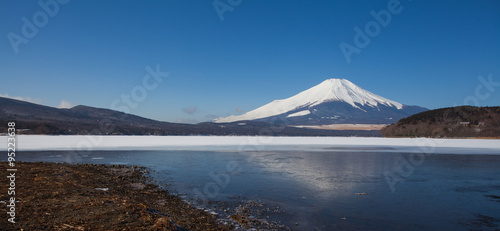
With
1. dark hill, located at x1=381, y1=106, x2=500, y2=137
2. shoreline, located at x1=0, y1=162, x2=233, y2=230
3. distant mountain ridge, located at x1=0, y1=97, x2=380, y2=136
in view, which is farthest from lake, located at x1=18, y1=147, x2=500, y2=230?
distant mountain ridge, located at x1=0, y1=97, x2=380, y2=136

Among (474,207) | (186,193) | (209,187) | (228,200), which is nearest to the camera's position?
(474,207)

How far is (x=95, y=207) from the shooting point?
5809 millimetres

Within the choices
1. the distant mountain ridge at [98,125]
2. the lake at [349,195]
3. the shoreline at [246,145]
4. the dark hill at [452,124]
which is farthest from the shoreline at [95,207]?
the distant mountain ridge at [98,125]

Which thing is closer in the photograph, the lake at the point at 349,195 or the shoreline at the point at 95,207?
the shoreline at the point at 95,207

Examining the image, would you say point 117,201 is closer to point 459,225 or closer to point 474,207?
point 459,225

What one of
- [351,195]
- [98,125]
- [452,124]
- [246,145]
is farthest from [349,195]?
[98,125]

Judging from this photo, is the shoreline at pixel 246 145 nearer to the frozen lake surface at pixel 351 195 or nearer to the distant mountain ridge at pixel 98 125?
the frozen lake surface at pixel 351 195

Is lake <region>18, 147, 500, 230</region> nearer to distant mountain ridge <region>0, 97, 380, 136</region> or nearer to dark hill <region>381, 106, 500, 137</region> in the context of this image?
dark hill <region>381, 106, 500, 137</region>

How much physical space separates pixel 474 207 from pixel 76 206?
8.74 m

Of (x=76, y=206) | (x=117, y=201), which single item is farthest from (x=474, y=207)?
(x=76, y=206)

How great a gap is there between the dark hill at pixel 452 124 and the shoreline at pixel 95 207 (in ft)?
164

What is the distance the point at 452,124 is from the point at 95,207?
58.1 m

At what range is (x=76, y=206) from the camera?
5875 mm

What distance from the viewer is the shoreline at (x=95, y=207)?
15.7 feet
